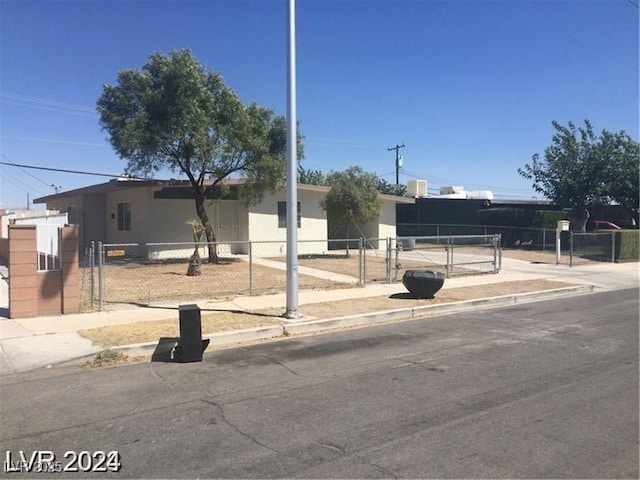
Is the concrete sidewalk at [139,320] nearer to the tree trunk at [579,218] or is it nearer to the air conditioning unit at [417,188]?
the tree trunk at [579,218]

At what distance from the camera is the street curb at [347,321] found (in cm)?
862

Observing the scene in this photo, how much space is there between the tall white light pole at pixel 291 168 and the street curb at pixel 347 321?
639 mm

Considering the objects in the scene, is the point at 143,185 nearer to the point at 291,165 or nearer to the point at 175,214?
the point at 175,214

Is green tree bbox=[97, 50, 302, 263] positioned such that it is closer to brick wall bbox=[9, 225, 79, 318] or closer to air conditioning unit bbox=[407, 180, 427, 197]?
brick wall bbox=[9, 225, 79, 318]

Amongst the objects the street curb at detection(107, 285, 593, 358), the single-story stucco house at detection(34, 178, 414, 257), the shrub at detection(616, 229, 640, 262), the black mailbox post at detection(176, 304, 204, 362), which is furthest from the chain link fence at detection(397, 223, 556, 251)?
the black mailbox post at detection(176, 304, 204, 362)

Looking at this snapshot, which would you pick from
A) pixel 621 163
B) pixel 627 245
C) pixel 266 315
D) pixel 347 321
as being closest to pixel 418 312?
pixel 347 321

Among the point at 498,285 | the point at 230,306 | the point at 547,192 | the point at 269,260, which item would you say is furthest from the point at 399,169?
the point at 230,306

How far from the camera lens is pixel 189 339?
24.6ft

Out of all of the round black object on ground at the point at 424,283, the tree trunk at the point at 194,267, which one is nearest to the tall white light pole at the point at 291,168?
the round black object on ground at the point at 424,283

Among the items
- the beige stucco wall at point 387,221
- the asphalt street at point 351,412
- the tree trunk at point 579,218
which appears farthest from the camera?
the tree trunk at point 579,218

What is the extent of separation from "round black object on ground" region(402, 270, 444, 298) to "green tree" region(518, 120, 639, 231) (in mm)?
22043

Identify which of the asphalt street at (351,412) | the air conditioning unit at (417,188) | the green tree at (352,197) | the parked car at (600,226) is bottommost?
the asphalt street at (351,412)

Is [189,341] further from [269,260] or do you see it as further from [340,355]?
[269,260]

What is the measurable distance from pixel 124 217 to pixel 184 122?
8.98 meters
